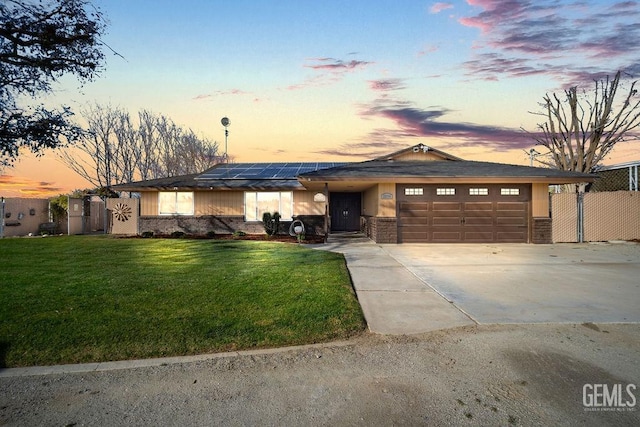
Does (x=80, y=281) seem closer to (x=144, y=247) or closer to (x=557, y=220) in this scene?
(x=144, y=247)

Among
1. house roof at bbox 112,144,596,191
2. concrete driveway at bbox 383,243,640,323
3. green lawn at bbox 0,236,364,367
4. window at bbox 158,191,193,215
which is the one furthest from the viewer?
window at bbox 158,191,193,215

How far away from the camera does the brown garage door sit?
15.7m

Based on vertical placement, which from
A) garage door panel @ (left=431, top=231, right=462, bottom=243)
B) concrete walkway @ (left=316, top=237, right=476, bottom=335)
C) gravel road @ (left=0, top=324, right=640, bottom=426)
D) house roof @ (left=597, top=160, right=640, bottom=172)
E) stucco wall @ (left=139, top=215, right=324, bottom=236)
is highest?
house roof @ (left=597, top=160, right=640, bottom=172)

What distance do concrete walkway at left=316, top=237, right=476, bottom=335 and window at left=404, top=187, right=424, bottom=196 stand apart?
633 centimetres

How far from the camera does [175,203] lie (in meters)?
19.7

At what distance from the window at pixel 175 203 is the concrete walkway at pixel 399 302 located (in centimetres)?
1275

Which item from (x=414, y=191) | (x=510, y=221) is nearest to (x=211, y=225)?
(x=414, y=191)

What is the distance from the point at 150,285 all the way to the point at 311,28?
942 cm

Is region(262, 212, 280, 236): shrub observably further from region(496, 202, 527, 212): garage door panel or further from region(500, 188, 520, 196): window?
region(500, 188, 520, 196): window

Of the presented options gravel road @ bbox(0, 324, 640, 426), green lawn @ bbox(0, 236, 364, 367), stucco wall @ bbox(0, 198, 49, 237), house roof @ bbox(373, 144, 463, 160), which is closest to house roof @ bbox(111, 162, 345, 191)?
house roof @ bbox(373, 144, 463, 160)

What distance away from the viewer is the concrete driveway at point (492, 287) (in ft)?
17.7

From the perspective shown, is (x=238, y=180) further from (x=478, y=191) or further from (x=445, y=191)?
(x=478, y=191)

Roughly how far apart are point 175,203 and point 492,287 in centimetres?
1710

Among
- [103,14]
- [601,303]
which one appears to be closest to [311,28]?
[103,14]
